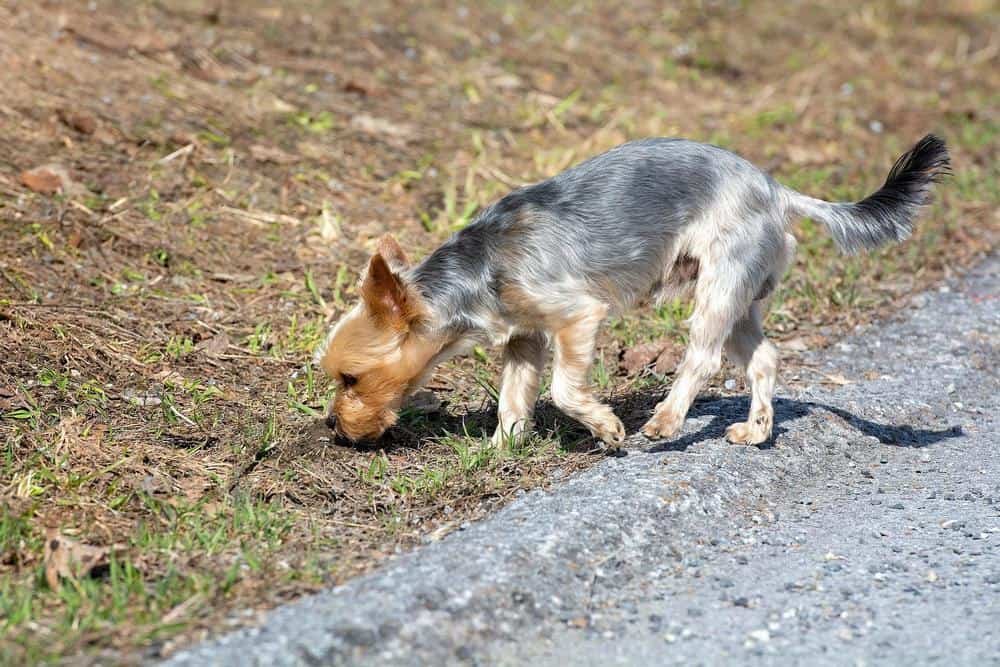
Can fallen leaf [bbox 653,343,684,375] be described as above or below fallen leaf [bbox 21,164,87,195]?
below

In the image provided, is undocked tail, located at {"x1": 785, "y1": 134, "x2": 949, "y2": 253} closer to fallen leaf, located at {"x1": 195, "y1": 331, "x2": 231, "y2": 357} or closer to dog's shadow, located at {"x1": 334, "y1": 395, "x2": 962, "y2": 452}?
dog's shadow, located at {"x1": 334, "y1": 395, "x2": 962, "y2": 452}

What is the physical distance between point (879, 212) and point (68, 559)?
4.20 m

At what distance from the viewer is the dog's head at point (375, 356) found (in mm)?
5727

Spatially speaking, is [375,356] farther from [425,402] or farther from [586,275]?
[586,275]

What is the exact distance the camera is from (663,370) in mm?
7199

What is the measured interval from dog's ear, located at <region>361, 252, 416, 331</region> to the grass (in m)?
0.68

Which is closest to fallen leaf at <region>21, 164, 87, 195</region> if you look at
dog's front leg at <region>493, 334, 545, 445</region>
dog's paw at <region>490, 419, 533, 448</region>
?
dog's front leg at <region>493, 334, 545, 445</region>

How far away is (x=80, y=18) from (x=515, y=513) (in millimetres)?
7348

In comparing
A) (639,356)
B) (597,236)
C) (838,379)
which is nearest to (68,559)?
(597,236)

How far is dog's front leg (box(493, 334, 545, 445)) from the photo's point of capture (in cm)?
613

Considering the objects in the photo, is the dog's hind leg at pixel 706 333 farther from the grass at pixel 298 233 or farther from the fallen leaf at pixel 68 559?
the fallen leaf at pixel 68 559

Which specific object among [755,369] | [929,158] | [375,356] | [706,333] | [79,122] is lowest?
[755,369]

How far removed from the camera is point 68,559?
4520 mm

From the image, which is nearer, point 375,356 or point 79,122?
point 375,356
